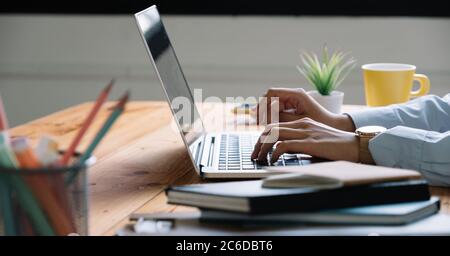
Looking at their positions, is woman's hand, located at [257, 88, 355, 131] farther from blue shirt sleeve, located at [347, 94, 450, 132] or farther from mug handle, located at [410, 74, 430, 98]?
mug handle, located at [410, 74, 430, 98]

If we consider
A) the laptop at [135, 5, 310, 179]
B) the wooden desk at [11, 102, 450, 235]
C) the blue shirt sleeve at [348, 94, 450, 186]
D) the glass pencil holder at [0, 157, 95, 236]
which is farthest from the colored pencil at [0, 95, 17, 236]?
the blue shirt sleeve at [348, 94, 450, 186]

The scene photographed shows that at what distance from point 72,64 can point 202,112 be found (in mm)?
1270

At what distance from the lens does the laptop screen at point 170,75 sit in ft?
4.52

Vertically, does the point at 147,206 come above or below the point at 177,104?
below

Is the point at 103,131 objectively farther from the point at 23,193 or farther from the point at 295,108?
the point at 295,108

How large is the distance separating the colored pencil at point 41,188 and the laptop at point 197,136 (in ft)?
1.57

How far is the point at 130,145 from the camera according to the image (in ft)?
5.29

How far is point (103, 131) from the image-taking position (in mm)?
801

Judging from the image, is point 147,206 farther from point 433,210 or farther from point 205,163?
point 433,210

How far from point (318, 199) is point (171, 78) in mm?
677

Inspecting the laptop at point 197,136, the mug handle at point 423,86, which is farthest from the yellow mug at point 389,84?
the laptop at point 197,136

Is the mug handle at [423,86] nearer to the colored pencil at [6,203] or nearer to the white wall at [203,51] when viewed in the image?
the white wall at [203,51]
